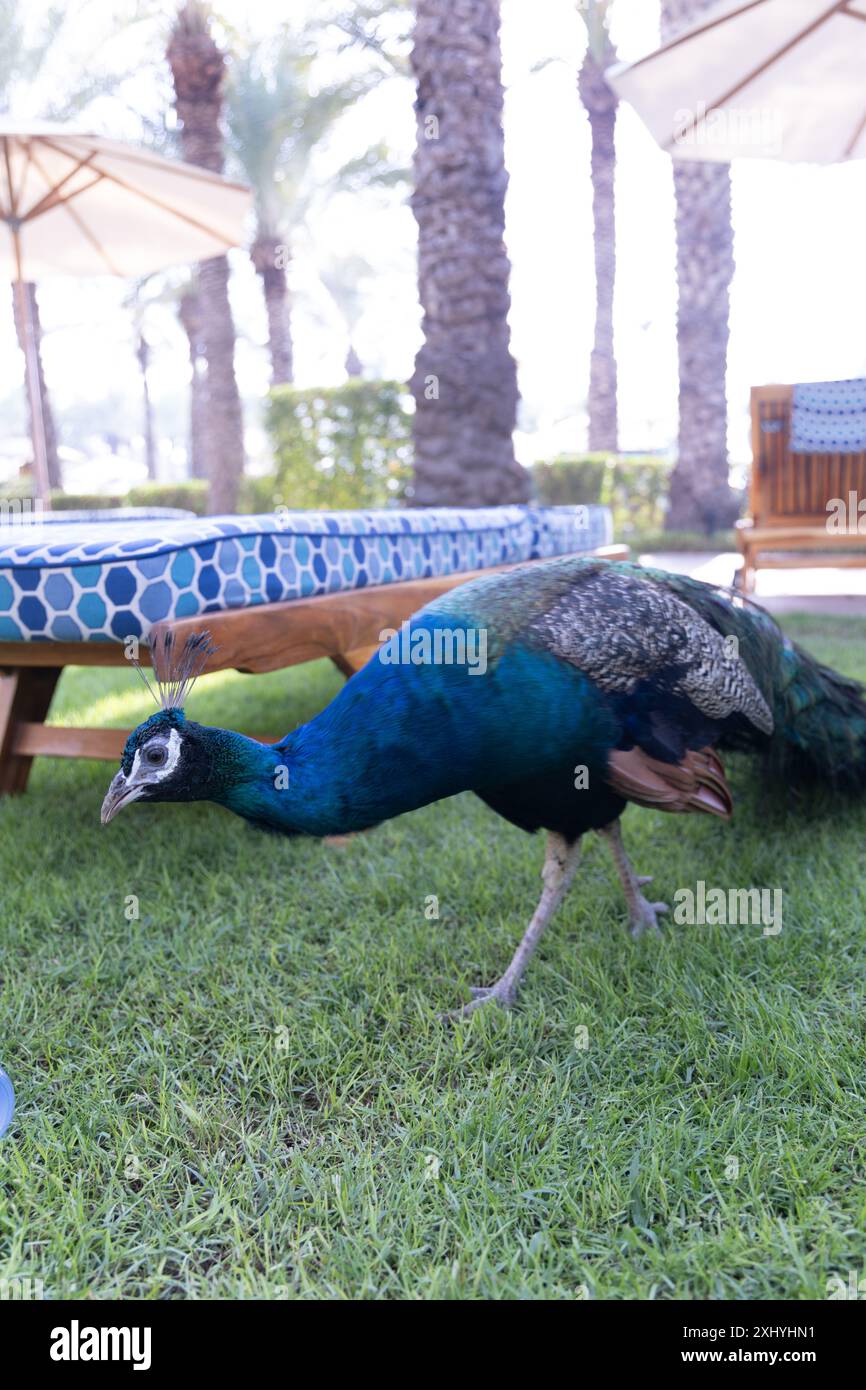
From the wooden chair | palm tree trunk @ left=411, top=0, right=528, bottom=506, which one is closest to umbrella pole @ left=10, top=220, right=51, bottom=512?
palm tree trunk @ left=411, top=0, right=528, bottom=506

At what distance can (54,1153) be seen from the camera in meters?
1.79

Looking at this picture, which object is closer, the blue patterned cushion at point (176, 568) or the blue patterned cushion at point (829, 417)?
the blue patterned cushion at point (176, 568)

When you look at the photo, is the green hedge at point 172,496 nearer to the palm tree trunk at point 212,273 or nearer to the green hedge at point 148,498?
the green hedge at point 148,498

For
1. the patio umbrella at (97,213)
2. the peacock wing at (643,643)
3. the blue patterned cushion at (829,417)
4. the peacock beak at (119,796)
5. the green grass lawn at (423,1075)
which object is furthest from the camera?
the blue patterned cushion at (829,417)

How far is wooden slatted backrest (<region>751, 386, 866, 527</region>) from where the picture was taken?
746cm

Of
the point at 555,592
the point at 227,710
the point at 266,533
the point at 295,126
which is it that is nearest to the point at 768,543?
the point at 227,710

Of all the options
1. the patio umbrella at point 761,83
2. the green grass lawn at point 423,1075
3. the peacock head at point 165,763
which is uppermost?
the patio umbrella at point 761,83

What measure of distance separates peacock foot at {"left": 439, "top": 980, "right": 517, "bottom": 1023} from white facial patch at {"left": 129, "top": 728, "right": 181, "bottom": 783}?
855mm

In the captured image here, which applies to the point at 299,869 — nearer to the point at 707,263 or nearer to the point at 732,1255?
the point at 732,1255

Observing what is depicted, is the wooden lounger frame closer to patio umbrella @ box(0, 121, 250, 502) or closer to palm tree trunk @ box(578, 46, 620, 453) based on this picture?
patio umbrella @ box(0, 121, 250, 502)

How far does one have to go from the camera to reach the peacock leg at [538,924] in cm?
224

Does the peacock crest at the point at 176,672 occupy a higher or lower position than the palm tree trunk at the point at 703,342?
lower

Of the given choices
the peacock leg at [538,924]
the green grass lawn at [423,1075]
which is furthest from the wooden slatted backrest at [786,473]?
the peacock leg at [538,924]
